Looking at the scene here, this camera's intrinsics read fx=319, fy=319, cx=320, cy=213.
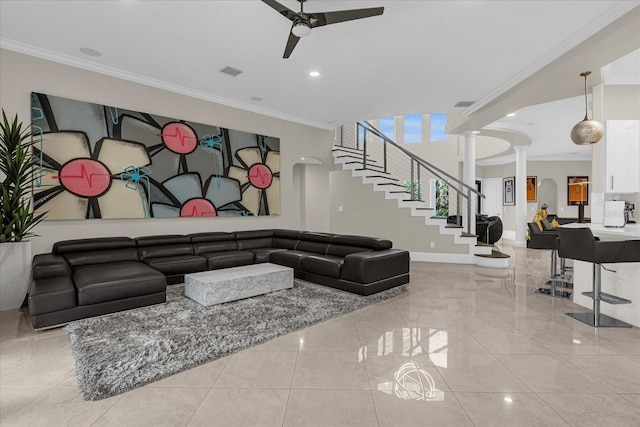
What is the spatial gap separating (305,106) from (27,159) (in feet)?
13.8

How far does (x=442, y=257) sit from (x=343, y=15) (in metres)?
5.35

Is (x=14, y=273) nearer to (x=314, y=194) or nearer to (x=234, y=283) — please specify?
(x=234, y=283)

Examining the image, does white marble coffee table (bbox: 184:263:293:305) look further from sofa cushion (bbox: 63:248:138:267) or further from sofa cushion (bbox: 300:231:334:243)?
sofa cushion (bbox: 300:231:334:243)

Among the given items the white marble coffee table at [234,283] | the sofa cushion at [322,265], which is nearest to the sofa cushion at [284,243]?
the sofa cushion at [322,265]

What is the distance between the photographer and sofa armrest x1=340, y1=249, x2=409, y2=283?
4031 mm

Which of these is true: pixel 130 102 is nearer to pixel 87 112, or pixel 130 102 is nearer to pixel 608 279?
pixel 87 112

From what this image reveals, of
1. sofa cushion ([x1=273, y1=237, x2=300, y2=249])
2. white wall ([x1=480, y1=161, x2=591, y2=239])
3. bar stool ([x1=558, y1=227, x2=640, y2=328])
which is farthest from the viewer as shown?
white wall ([x1=480, y1=161, x2=591, y2=239])

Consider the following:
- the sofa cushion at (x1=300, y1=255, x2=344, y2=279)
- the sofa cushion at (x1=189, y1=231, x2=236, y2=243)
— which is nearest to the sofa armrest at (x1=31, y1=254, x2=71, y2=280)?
the sofa cushion at (x1=189, y1=231, x2=236, y2=243)

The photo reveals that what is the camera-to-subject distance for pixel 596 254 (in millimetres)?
3023

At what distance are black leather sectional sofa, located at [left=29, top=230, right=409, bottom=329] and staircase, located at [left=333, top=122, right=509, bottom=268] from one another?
2.52 m

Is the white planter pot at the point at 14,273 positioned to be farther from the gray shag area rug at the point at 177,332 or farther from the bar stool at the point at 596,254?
the bar stool at the point at 596,254

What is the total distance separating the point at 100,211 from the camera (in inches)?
174

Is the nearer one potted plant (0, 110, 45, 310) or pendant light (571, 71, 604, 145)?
potted plant (0, 110, 45, 310)

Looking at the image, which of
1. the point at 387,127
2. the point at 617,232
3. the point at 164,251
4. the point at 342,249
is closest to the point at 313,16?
the point at 342,249
